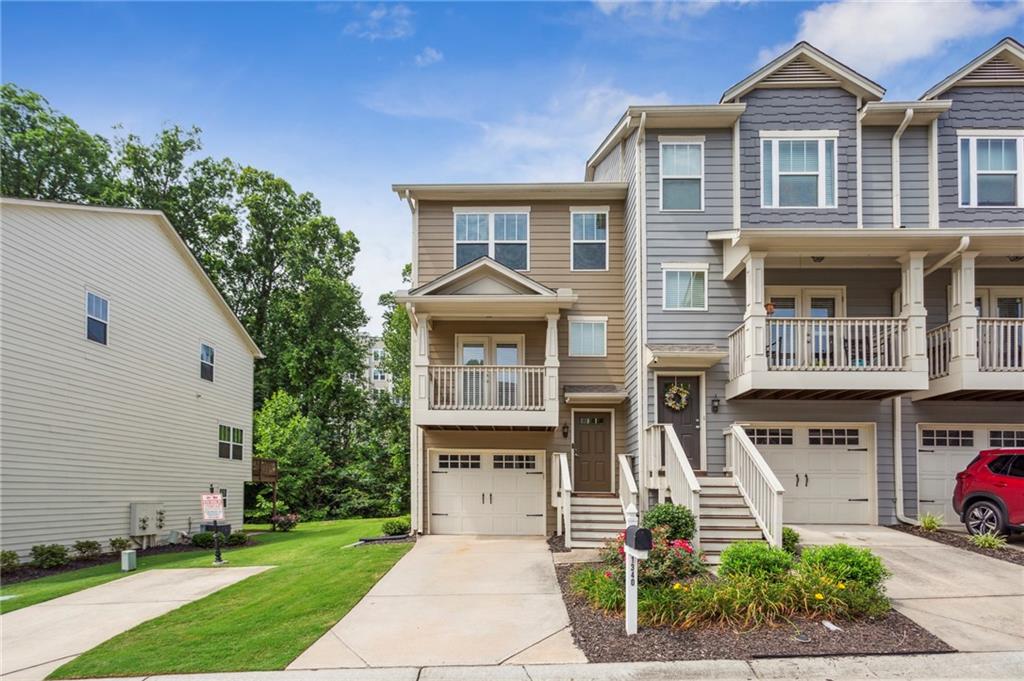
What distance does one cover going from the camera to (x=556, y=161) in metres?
20.6

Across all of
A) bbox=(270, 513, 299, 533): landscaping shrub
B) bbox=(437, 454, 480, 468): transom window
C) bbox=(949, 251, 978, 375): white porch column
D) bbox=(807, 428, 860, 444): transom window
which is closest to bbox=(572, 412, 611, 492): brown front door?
bbox=(437, 454, 480, 468): transom window

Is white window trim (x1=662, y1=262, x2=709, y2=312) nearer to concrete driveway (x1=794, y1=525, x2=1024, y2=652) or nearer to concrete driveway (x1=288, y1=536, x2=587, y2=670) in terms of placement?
concrete driveway (x1=794, y1=525, x2=1024, y2=652)

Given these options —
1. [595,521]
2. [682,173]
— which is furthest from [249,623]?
[682,173]

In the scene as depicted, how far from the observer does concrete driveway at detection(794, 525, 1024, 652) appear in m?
7.31

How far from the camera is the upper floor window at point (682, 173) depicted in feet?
47.3

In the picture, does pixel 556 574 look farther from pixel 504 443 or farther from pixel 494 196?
pixel 494 196

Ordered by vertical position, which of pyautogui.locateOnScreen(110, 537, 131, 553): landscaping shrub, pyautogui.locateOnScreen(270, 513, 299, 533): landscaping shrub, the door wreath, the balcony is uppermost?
the balcony

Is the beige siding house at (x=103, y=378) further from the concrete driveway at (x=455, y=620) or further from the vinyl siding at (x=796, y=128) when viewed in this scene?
the vinyl siding at (x=796, y=128)

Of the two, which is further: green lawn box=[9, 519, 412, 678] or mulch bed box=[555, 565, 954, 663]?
green lawn box=[9, 519, 412, 678]

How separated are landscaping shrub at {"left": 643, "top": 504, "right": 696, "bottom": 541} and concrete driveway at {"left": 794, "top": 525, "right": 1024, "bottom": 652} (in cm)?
224

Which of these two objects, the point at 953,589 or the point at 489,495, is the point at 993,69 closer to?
the point at 953,589

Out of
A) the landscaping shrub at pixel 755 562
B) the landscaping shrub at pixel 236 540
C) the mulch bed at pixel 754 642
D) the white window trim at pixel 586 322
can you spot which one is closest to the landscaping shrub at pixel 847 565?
the landscaping shrub at pixel 755 562

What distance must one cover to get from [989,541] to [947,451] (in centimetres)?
319

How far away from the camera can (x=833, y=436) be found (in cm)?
1391
